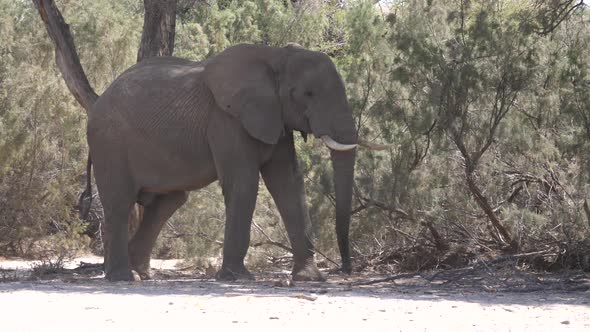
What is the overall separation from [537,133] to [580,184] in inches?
33.3

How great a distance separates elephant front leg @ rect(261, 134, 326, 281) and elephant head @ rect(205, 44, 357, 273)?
393mm

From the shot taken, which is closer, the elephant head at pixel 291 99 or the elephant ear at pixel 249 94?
the elephant head at pixel 291 99

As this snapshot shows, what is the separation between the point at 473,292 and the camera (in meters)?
11.1

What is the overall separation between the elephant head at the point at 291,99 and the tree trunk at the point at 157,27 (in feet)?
7.77

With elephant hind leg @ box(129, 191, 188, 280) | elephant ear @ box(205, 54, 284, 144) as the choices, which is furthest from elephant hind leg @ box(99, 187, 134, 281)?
elephant ear @ box(205, 54, 284, 144)

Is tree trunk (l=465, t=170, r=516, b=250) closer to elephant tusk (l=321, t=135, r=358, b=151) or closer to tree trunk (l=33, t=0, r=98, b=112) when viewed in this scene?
elephant tusk (l=321, t=135, r=358, b=151)

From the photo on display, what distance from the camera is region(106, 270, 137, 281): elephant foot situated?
43.7 ft

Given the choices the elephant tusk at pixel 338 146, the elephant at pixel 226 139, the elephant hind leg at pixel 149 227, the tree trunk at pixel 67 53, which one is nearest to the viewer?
the elephant tusk at pixel 338 146

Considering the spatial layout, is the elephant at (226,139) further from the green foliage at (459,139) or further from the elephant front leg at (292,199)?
Answer: the green foliage at (459,139)

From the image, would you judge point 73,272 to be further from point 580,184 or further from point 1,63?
point 580,184

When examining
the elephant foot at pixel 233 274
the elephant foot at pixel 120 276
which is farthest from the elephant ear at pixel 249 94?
the elephant foot at pixel 120 276

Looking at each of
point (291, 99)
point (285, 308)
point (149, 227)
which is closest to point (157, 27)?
point (149, 227)

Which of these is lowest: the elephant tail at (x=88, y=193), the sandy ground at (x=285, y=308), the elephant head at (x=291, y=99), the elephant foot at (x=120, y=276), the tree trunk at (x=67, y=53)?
the sandy ground at (x=285, y=308)

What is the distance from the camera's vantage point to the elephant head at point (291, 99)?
1248cm
